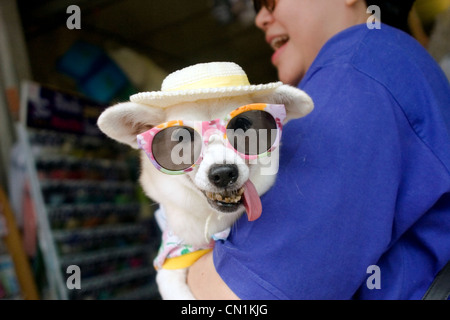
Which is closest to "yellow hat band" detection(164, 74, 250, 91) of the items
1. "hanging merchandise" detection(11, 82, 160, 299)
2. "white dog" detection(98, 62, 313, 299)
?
"white dog" detection(98, 62, 313, 299)

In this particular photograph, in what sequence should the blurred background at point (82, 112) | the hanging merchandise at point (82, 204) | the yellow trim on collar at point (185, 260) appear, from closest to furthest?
the yellow trim on collar at point (185, 260), the blurred background at point (82, 112), the hanging merchandise at point (82, 204)

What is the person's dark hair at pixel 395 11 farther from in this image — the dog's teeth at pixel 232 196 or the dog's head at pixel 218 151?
the dog's teeth at pixel 232 196

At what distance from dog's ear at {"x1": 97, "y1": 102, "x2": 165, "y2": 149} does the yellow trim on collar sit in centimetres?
32

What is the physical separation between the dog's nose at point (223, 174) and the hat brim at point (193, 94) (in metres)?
0.14

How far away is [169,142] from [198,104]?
138 millimetres

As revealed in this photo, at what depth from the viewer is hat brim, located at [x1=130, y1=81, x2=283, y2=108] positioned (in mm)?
746

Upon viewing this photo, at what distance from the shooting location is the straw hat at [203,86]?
753mm

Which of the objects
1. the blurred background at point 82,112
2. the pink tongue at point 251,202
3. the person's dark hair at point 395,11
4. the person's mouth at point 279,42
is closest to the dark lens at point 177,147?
the pink tongue at point 251,202

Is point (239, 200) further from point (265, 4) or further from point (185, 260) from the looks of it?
point (265, 4)

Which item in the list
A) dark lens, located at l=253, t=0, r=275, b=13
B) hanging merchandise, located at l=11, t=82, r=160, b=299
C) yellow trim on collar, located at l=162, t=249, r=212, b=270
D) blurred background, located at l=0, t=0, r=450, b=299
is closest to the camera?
yellow trim on collar, located at l=162, t=249, r=212, b=270

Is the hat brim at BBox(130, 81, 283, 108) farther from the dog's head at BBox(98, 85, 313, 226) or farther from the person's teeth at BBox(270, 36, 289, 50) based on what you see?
the person's teeth at BBox(270, 36, 289, 50)

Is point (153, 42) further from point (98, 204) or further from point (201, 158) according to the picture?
point (201, 158)

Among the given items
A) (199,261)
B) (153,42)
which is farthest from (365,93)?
(153,42)

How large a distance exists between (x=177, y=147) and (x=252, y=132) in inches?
5.7
